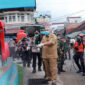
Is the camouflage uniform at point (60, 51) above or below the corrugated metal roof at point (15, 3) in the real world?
below

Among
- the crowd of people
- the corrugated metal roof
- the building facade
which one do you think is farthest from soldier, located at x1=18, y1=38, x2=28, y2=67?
the building facade

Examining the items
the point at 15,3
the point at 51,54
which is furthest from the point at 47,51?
the point at 15,3

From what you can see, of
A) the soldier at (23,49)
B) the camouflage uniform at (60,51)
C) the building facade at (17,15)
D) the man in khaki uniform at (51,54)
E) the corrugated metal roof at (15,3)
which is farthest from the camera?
the building facade at (17,15)

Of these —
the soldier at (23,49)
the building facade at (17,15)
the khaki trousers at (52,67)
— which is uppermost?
the building facade at (17,15)

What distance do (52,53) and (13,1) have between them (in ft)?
76.2

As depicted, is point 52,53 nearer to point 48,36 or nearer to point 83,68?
point 48,36

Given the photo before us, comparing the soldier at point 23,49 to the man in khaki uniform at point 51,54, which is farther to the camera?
the soldier at point 23,49

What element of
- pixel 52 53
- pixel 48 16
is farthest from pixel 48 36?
pixel 48 16

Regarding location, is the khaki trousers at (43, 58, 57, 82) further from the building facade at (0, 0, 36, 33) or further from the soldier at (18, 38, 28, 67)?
the building facade at (0, 0, 36, 33)

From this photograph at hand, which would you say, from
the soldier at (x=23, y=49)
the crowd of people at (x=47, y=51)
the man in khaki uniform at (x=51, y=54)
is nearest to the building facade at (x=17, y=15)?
the soldier at (x=23, y=49)

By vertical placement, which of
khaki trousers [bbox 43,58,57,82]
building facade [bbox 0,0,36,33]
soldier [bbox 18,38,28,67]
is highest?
building facade [bbox 0,0,36,33]

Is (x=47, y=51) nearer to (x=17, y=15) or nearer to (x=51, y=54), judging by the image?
(x=51, y=54)

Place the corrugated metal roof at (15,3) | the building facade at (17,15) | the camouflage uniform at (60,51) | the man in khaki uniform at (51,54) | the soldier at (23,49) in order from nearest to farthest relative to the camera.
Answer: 1. the man in khaki uniform at (51,54)
2. the camouflage uniform at (60,51)
3. the soldier at (23,49)
4. the corrugated metal roof at (15,3)
5. the building facade at (17,15)

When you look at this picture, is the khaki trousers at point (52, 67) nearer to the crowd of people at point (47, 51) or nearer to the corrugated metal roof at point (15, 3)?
the crowd of people at point (47, 51)
